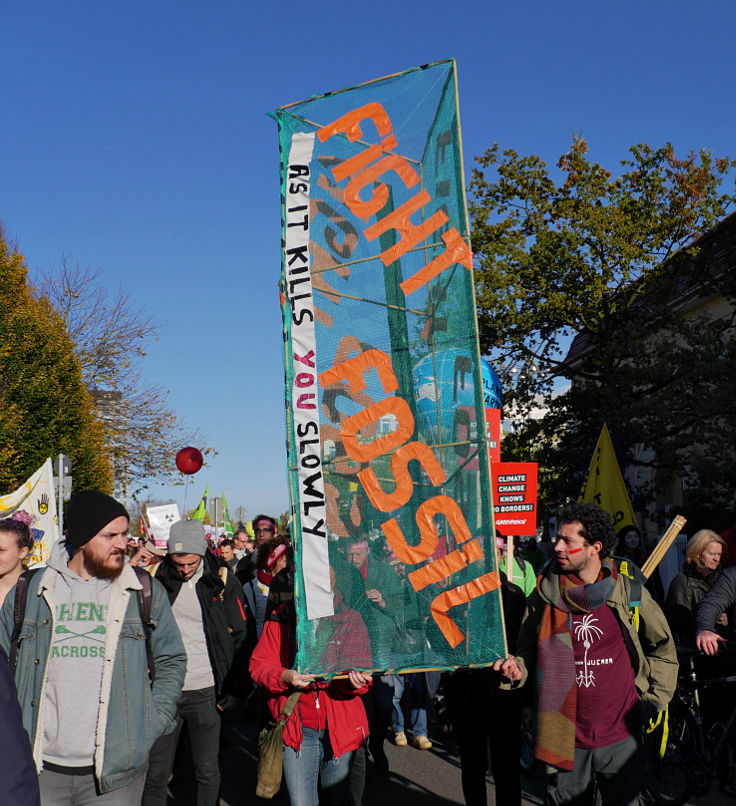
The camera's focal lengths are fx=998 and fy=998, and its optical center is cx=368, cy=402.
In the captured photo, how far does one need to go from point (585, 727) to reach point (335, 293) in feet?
7.39

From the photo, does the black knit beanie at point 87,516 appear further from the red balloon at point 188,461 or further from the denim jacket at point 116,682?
the red balloon at point 188,461

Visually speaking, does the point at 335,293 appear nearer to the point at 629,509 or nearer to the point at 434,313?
the point at 434,313

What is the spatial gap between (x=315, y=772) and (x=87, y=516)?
181 cm

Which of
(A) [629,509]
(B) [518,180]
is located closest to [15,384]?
(B) [518,180]

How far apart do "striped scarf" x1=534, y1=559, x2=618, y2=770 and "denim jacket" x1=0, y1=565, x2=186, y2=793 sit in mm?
1615

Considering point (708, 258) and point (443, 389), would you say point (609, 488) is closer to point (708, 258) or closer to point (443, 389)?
point (443, 389)

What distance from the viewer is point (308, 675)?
179 inches

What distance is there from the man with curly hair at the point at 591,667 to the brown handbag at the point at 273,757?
1092 mm

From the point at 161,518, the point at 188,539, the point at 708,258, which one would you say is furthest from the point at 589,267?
the point at 188,539

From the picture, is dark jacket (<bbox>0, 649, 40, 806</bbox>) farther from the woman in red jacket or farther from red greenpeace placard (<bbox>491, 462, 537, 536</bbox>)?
red greenpeace placard (<bbox>491, 462, 537, 536</bbox>)

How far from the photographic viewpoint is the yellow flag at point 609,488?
12.0m

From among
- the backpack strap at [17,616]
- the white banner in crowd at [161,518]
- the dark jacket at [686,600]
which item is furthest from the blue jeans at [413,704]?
the white banner in crowd at [161,518]

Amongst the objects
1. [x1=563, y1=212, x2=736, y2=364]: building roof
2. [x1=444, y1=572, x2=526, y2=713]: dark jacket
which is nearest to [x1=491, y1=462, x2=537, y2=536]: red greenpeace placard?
[x1=444, y1=572, x2=526, y2=713]: dark jacket

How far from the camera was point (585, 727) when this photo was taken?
14.4ft
